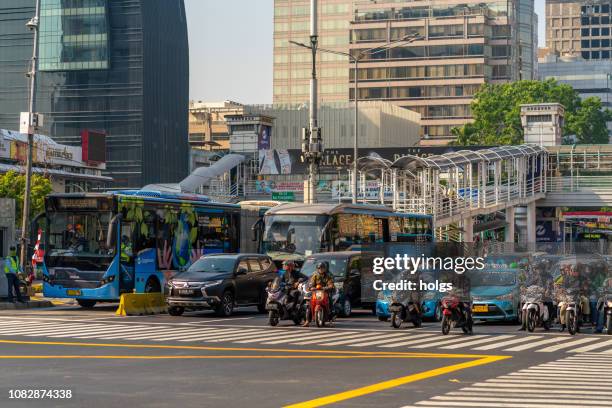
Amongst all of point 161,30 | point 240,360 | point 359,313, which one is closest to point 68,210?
point 359,313

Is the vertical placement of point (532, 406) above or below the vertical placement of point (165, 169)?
below

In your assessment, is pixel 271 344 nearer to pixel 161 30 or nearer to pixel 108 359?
pixel 108 359

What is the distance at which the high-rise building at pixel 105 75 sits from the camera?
129875mm

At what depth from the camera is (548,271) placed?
27.6 m

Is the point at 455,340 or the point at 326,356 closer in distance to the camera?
the point at 326,356

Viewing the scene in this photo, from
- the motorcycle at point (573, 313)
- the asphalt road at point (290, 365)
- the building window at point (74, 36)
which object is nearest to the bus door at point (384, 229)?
the asphalt road at point (290, 365)

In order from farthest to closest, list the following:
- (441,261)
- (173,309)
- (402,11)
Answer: (402,11) < (173,309) < (441,261)

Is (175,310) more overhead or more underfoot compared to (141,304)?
more underfoot

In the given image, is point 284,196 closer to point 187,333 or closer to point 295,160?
point 295,160

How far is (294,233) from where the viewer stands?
121 ft

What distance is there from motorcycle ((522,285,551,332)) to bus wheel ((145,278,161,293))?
11.5m

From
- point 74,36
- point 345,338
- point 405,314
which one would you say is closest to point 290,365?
point 345,338

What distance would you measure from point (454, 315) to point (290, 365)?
7941 mm

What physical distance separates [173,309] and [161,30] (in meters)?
107
